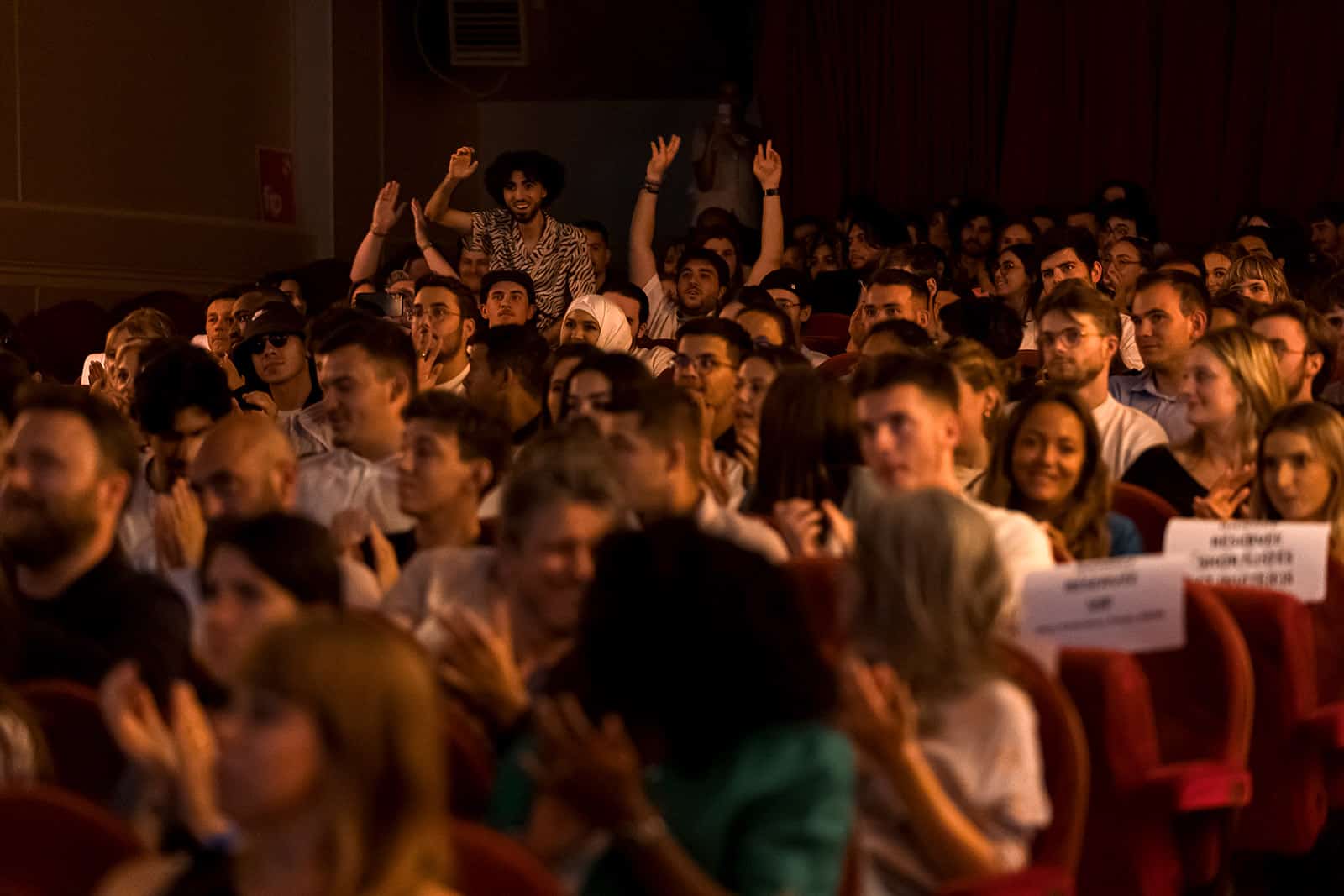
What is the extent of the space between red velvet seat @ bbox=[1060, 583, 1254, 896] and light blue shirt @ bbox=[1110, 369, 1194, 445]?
88.3 inches

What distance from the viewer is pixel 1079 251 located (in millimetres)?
7281

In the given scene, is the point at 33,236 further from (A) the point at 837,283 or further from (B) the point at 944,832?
(B) the point at 944,832

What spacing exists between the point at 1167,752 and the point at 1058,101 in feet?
29.0

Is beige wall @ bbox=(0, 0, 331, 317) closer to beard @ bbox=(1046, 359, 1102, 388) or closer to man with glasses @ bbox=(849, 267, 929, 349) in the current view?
man with glasses @ bbox=(849, 267, 929, 349)

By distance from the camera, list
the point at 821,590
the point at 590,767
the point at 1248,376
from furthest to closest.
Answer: the point at 1248,376 < the point at 821,590 < the point at 590,767

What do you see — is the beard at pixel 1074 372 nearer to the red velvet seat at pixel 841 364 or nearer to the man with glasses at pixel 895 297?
the red velvet seat at pixel 841 364

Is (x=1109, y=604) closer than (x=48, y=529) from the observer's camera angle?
Yes

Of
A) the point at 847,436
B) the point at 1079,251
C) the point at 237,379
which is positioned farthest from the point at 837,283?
the point at 847,436

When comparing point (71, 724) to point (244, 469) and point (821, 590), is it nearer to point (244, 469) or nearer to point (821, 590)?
point (244, 469)

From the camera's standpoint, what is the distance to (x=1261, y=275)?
6.83m

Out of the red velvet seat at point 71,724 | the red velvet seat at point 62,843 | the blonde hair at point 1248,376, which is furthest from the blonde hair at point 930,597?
the blonde hair at point 1248,376

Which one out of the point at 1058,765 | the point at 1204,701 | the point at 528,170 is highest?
the point at 528,170

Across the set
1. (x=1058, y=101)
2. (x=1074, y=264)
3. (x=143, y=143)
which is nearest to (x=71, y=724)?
(x=1074, y=264)

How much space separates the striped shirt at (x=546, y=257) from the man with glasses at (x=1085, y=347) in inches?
133
